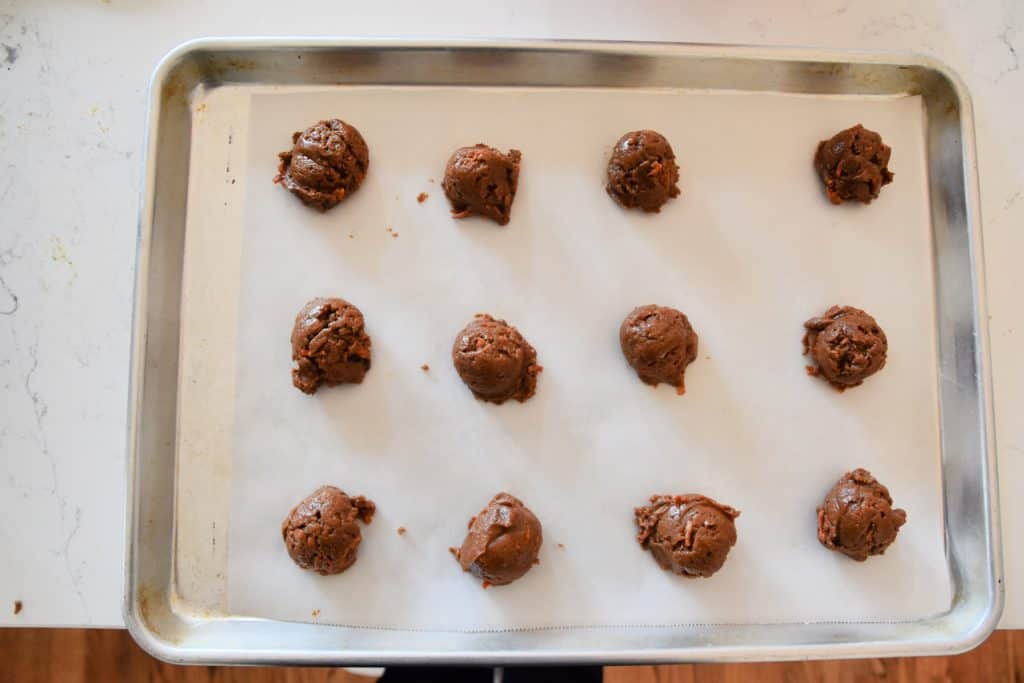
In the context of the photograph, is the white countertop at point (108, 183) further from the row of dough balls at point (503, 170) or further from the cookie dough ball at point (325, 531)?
the cookie dough ball at point (325, 531)

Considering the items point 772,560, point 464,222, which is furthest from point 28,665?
point 772,560

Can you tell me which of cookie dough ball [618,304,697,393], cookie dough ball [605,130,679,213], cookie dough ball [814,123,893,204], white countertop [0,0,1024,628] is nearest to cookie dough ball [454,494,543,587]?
cookie dough ball [618,304,697,393]

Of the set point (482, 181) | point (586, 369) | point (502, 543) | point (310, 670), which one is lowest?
point (310, 670)

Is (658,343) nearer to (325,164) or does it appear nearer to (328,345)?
(328,345)

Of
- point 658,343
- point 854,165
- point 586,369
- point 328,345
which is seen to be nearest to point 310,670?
point 328,345

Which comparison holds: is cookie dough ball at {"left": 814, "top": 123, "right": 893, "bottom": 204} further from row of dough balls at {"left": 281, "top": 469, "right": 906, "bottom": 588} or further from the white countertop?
row of dough balls at {"left": 281, "top": 469, "right": 906, "bottom": 588}

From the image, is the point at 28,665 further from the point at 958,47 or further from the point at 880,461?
the point at 958,47

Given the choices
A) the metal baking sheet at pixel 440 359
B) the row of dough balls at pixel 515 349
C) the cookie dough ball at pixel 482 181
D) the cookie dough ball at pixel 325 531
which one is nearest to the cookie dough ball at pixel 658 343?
the row of dough balls at pixel 515 349
